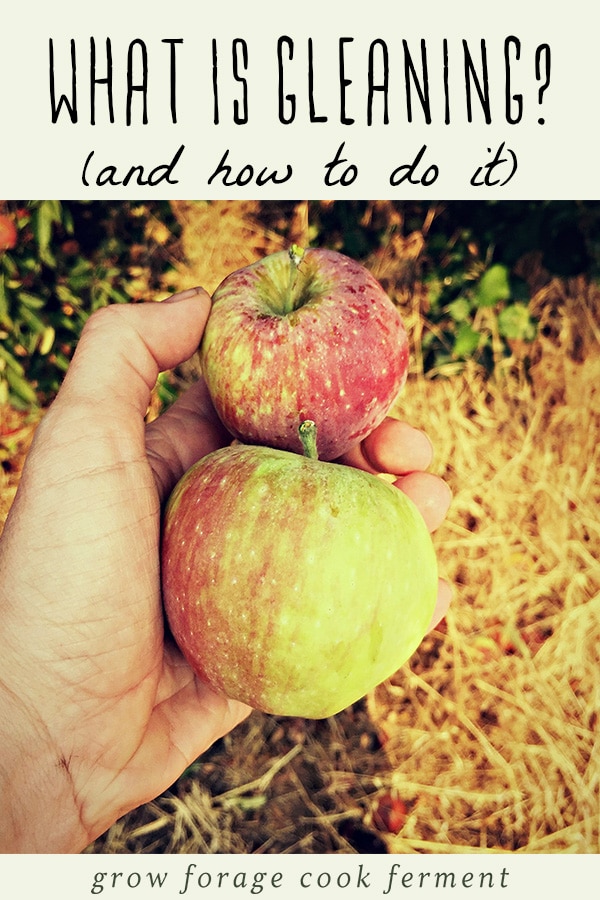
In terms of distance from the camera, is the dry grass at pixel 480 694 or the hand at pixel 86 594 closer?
the hand at pixel 86 594

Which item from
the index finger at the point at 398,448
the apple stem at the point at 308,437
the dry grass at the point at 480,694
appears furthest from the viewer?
the dry grass at the point at 480,694

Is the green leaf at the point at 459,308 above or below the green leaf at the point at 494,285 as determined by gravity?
below

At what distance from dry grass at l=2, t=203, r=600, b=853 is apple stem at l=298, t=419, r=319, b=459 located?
1.34 meters

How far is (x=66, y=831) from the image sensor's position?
175cm

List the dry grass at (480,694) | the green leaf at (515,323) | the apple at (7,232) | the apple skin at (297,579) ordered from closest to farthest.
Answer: the apple skin at (297,579), the apple at (7,232), the dry grass at (480,694), the green leaf at (515,323)

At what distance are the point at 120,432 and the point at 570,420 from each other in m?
1.78

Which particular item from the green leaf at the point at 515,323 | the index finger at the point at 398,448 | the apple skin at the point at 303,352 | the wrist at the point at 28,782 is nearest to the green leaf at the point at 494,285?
the green leaf at the point at 515,323

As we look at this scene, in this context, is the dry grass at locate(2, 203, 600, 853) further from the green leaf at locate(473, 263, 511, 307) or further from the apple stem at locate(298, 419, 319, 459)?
the apple stem at locate(298, 419, 319, 459)

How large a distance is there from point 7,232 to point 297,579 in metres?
1.56

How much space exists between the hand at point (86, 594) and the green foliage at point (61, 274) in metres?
0.71

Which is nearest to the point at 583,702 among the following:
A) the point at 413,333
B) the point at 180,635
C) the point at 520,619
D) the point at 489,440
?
the point at 520,619

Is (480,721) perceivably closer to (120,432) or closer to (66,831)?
(66,831)

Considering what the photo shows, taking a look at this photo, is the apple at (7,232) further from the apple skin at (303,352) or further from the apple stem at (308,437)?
the apple stem at (308,437)

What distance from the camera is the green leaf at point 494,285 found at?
8.39 feet
